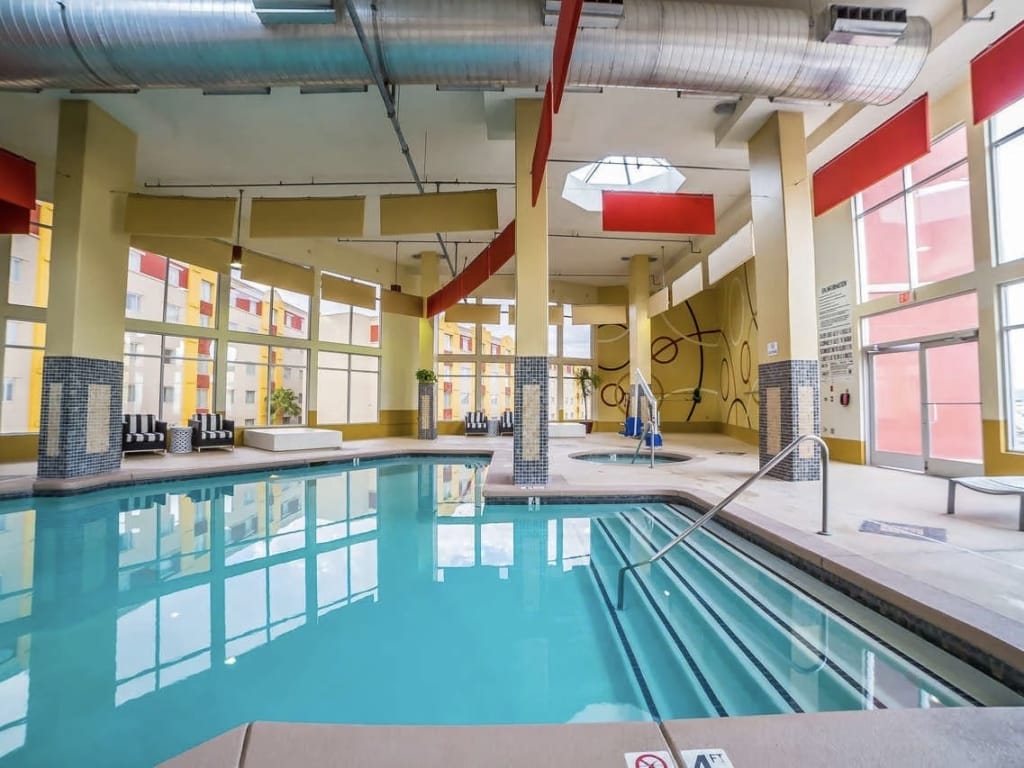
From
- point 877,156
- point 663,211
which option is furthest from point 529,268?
point 877,156

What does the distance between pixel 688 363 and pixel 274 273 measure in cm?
1172

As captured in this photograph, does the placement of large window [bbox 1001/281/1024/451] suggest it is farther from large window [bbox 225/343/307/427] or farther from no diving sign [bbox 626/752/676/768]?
large window [bbox 225/343/307/427]

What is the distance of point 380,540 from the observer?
4348 mm

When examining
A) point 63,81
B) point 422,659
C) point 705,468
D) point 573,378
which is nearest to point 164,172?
point 63,81

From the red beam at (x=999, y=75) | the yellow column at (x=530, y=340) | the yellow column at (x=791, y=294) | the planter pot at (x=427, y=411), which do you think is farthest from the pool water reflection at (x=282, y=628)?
the planter pot at (x=427, y=411)

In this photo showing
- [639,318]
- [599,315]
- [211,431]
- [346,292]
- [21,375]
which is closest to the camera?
[21,375]

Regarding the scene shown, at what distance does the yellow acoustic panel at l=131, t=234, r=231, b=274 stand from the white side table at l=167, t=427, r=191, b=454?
3.21m

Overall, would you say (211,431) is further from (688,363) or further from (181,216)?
(688,363)

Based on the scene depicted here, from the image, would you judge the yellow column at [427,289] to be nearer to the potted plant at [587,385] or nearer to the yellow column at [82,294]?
the potted plant at [587,385]

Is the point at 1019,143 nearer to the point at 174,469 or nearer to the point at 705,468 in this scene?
the point at 705,468

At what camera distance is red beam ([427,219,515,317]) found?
7.18 metres

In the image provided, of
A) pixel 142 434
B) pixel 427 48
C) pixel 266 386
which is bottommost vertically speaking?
pixel 142 434

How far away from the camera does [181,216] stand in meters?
6.47

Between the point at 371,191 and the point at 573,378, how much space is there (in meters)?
8.94
